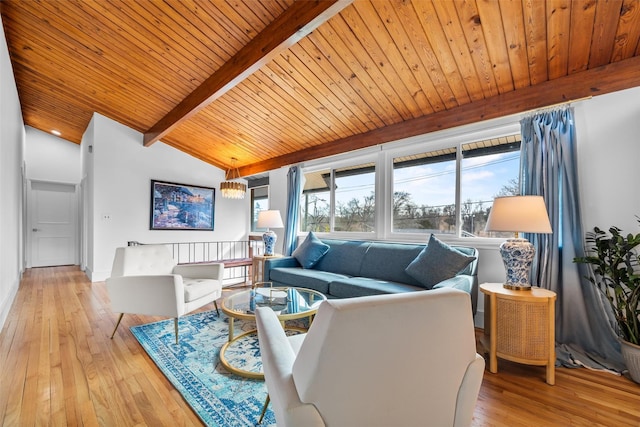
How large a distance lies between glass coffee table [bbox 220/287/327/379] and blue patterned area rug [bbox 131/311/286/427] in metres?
0.02

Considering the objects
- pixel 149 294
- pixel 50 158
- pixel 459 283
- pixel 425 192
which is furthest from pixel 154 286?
pixel 50 158

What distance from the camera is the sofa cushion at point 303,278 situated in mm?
3066

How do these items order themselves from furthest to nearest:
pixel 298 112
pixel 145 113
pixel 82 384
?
pixel 145 113 < pixel 298 112 < pixel 82 384

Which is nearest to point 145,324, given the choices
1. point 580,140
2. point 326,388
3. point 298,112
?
point 326,388

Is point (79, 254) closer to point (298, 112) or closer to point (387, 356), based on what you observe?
point (298, 112)

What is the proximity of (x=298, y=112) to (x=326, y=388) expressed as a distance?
3.57 metres

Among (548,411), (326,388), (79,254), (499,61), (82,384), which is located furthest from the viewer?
(79,254)

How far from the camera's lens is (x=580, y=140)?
Result: 244 cm

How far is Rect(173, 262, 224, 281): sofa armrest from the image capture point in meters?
3.22

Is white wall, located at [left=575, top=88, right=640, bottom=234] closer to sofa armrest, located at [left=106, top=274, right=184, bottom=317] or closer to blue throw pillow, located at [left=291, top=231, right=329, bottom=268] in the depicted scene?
blue throw pillow, located at [left=291, top=231, right=329, bottom=268]

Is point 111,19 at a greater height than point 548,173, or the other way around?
point 111,19

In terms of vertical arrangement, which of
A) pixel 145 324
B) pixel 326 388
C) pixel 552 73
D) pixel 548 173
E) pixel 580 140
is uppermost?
pixel 552 73

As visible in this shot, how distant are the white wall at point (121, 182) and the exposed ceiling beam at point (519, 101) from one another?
3924 mm

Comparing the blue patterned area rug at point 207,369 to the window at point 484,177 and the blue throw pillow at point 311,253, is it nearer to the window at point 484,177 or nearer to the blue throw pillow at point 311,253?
the blue throw pillow at point 311,253
